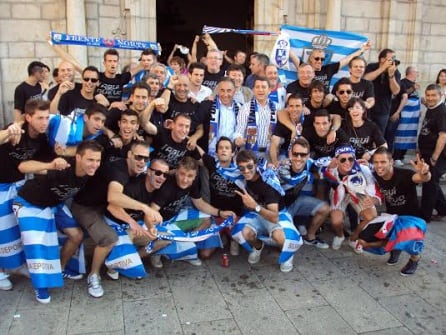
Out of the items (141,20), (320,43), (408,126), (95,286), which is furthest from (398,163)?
(95,286)

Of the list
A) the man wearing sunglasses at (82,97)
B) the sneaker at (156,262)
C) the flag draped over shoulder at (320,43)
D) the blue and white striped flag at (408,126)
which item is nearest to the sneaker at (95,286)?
the sneaker at (156,262)

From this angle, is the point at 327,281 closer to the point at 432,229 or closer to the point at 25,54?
the point at 432,229

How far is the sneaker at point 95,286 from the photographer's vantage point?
3.69m

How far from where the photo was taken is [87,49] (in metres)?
7.36

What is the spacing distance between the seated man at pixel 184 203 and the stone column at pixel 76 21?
3.98 m

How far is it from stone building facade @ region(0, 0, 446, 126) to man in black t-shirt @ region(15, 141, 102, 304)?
4129 mm

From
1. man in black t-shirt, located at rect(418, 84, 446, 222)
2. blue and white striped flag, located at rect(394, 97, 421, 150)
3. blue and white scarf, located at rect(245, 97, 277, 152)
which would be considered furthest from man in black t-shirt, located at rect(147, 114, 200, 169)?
blue and white striped flag, located at rect(394, 97, 421, 150)

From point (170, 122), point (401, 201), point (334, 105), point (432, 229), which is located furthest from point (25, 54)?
point (432, 229)

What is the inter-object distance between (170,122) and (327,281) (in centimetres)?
221

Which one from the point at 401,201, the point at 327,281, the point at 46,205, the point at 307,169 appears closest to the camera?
the point at 46,205

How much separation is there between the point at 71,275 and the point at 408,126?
19.9 ft

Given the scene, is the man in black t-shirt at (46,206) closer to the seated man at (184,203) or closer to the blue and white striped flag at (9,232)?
the blue and white striped flag at (9,232)

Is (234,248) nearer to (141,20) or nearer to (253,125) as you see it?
(253,125)

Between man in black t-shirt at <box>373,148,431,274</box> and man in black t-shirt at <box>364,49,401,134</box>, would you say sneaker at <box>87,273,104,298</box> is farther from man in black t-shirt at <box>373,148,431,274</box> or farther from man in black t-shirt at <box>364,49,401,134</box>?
man in black t-shirt at <box>364,49,401,134</box>
